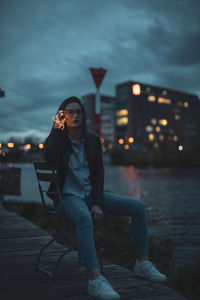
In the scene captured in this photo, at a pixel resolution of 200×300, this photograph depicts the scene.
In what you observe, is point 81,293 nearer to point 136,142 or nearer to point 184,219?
point 184,219

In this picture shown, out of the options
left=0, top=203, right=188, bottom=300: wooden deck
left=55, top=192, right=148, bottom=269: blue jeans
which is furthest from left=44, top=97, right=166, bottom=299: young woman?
left=0, top=203, right=188, bottom=300: wooden deck

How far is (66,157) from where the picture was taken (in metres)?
3.08

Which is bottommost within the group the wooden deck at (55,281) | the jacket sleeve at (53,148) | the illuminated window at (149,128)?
the wooden deck at (55,281)

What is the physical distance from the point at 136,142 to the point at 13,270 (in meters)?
83.9

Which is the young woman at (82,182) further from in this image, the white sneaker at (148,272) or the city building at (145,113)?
the city building at (145,113)

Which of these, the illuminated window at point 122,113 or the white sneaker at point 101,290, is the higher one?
the illuminated window at point 122,113

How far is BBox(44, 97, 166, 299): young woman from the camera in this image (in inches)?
115

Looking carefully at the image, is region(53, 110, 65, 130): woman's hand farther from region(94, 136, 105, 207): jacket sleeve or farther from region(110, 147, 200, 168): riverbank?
region(110, 147, 200, 168): riverbank

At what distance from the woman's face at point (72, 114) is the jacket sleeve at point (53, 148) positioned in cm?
16

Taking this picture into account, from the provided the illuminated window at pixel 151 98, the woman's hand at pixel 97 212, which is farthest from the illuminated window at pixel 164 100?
the woman's hand at pixel 97 212

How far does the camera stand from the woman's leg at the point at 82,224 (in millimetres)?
2594

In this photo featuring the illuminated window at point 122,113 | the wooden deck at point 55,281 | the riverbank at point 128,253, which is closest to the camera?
the wooden deck at point 55,281

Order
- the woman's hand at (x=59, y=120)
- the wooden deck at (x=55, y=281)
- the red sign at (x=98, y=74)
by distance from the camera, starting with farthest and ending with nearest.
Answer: the red sign at (x=98, y=74)
the woman's hand at (x=59, y=120)
the wooden deck at (x=55, y=281)

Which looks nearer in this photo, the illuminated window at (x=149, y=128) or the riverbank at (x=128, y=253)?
the riverbank at (x=128, y=253)
